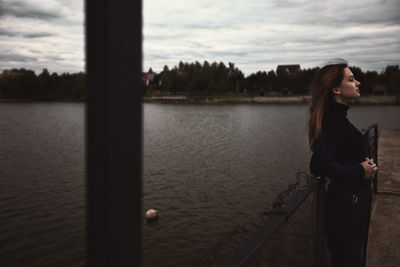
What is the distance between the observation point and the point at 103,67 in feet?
2.75

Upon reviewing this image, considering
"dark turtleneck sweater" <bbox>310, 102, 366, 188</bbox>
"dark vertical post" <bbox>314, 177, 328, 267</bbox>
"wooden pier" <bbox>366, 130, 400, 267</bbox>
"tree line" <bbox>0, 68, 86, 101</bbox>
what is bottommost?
"wooden pier" <bbox>366, 130, 400, 267</bbox>

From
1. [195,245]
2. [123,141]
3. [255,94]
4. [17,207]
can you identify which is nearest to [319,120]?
[123,141]

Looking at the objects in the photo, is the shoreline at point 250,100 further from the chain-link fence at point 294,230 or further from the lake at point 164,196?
the chain-link fence at point 294,230

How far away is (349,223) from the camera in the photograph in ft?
9.45

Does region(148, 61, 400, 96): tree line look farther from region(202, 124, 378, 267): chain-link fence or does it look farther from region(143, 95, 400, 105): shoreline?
region(202, 124, 378, 267): chain-link fence

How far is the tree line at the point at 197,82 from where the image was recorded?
4547 inches

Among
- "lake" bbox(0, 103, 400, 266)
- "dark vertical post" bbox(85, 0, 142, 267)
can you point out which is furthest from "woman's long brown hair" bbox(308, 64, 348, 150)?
"lake" bbox(0, 103, 400, 266)

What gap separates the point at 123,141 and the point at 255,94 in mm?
125609

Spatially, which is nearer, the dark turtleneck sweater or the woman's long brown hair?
the dark turtleneck sweater

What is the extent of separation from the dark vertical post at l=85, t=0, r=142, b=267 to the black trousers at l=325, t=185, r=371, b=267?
7.92 ft

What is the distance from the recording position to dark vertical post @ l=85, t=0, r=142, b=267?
0.84 meters

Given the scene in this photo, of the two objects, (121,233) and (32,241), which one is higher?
(121,233)

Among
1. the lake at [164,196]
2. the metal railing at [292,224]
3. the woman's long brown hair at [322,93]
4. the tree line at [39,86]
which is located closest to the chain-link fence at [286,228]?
the metal railing at [292,224]

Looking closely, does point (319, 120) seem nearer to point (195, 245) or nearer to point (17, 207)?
point (195, 245)
